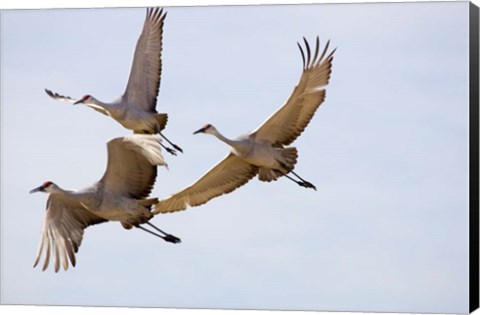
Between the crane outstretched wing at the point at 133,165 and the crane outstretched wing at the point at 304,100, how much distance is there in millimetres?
721

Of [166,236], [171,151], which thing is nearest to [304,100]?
[171,151]

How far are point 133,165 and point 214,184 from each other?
0.59m

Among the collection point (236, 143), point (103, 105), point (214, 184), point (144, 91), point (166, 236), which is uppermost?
point (144, 91)

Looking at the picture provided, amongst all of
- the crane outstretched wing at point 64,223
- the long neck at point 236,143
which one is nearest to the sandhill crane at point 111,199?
the crane outstretched wing at point 64,223

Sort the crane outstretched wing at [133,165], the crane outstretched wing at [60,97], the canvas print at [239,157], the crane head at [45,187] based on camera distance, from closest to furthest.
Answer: the canvas print at [239,157] < the crane outstretched wing at [133,165] < the crane head at [45,187] < the crane outstretched wing at [60,97]

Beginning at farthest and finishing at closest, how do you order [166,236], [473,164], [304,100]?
[166,236]
[304,100]
[473,164]

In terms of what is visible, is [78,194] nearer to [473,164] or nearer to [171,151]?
[171,151]

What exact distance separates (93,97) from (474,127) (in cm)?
268

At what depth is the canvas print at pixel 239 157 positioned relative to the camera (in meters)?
9.69

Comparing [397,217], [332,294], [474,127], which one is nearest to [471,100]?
[474,127]

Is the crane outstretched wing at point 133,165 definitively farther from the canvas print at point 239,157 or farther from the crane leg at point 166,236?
the crane leg at point 166,236

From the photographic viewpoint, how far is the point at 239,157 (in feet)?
32.9

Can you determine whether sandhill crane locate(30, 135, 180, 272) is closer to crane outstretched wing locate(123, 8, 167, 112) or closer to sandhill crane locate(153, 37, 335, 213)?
sandhill crane locate(153, 37, 335, 213)

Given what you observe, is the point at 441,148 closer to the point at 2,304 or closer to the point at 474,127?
the point at 474,127
